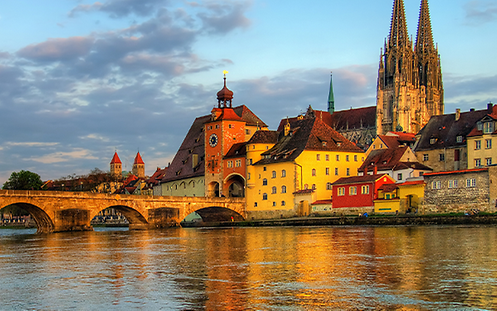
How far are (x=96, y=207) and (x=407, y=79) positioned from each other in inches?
3696

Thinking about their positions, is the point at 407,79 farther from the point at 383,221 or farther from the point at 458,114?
the point at 383,221

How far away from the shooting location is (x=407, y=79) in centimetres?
14450

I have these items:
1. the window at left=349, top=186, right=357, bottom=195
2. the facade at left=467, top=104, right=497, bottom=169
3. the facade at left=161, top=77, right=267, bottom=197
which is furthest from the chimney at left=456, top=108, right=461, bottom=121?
the facade at left=161, top=77, right=267, bottom=197

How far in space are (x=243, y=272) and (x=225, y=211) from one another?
6287cm

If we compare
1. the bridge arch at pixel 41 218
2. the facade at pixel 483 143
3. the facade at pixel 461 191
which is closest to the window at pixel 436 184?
the facade at pixel 461 191

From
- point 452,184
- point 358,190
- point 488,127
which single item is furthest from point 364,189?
point 488,127

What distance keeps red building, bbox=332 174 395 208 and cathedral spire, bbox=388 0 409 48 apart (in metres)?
81.1

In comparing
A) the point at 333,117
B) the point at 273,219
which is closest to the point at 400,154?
the point at 273,219

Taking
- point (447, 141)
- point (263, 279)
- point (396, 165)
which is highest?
point (447, 141)

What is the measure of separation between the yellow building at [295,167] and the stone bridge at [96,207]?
380 centimetres

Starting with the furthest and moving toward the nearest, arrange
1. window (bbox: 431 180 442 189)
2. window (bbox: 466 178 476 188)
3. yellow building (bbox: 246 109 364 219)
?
yellow building (bbox: 246 109 364 219) < window (bbox: 431 180 442 189) < window (bbox: 466 178 476 188)

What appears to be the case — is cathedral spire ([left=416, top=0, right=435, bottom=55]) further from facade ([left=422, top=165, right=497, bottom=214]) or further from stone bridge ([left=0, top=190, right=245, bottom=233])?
facade ([left=422, top=165, right=497, bottom=214])

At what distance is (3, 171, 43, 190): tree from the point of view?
117 m

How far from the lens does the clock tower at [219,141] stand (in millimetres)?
89562
